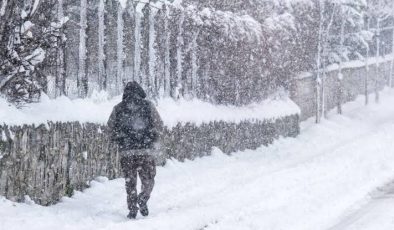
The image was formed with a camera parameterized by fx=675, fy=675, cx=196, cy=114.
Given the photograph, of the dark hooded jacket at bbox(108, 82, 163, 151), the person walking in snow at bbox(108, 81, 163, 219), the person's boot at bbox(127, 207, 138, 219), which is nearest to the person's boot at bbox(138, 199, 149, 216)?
the person walking in snow at bbox(108, 81, 163, 219)

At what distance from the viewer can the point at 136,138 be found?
10.1 m

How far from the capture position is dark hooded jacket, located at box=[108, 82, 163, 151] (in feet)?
33.1

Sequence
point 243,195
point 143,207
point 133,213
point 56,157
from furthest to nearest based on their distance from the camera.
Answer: point 243,195 → point 56,157 → point 143,207 → point 133,213

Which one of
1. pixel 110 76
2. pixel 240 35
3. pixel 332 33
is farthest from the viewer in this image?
pixel 332 33

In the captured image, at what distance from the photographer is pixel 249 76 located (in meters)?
20.8

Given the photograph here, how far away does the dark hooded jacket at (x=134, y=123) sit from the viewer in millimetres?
10078

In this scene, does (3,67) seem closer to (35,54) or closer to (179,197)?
(35,54)

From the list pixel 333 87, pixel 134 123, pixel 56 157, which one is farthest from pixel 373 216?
pixel 333 87

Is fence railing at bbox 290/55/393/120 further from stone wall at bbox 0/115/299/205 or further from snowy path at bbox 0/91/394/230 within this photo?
stone wall at bbox 0/115/299/205

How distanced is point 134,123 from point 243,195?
9.26 feet

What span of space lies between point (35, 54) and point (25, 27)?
50cm

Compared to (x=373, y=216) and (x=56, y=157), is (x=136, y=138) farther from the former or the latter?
(x=373, y=216)

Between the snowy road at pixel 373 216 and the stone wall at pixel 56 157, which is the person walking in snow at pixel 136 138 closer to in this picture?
the stone wall at pixel 56 157

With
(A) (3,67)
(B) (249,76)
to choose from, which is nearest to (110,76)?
(A) (3,67)
